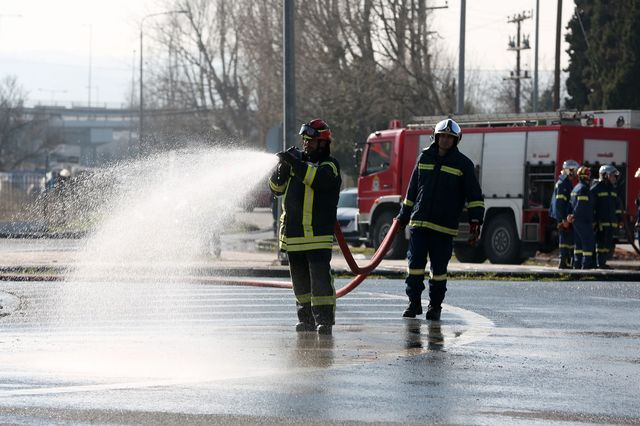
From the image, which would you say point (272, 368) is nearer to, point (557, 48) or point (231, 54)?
point (557, 48)

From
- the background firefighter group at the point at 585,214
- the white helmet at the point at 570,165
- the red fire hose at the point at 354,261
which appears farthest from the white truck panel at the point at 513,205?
the red fire hose at the point at 354,261

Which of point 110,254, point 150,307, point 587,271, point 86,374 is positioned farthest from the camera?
point 110,254

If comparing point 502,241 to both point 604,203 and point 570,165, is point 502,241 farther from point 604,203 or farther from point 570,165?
point 604,203

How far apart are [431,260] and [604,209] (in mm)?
11006

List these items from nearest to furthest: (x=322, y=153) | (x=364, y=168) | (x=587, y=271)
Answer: (x=322, y=153) → (x=587, y=271) → (x=364, y=168)

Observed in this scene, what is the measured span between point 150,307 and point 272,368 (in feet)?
17.2

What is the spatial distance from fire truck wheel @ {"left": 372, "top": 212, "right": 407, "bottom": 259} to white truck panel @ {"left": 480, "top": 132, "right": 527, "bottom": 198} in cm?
214

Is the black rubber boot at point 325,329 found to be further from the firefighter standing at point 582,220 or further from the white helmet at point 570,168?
the white helmet at point 570,168

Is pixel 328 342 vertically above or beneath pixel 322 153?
beneath

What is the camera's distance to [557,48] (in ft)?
147

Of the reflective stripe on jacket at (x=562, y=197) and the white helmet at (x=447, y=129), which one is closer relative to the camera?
the white helmet at (x=447, y=129)

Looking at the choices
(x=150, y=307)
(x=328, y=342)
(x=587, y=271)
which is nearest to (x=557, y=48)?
(x=587, y=271)

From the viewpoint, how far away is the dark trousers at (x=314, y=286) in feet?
36.9

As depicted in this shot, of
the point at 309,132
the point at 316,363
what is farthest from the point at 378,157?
the point at 316,363
